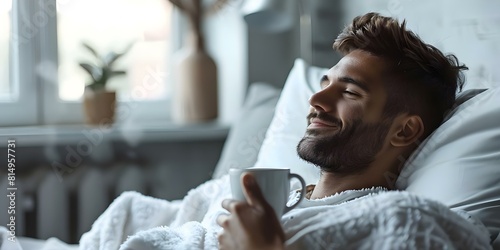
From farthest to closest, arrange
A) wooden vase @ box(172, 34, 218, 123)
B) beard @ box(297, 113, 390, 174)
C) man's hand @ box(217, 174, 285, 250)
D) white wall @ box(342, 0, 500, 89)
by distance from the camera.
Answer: wooden vase @ box(172, 34, 218, 123) → white wall @ box(342, 0, 500, 89) → beard @ box(297, 113, 390, 174) → man's hand @ box(217, 174, 285, 250)

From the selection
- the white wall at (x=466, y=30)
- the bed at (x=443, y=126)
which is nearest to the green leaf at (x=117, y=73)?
the bed at (x=443, y=126)

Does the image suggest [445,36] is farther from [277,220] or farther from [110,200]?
[110,200]

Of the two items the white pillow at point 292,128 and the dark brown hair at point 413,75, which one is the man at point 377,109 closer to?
the dark brown hair at point 413,75

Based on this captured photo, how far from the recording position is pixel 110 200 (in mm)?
2148

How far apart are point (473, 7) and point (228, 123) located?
106cm

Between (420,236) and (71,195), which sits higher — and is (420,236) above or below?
above

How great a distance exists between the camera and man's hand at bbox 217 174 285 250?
90 centimetres

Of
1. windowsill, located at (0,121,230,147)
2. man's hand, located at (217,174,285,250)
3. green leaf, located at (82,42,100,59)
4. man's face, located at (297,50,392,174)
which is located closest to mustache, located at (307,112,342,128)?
man's face, located at (297,50,392,174)

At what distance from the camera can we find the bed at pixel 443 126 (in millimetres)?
1100

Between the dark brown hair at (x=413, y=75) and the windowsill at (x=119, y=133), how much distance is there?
3.42 ft

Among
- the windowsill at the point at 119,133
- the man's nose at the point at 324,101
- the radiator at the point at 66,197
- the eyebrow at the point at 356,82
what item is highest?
the eyebrow at the point at 356,82

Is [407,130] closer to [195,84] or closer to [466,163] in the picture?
[466,163]

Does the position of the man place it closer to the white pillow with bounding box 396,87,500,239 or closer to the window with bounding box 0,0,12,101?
the white pillow with bounding box 396,87,500,239

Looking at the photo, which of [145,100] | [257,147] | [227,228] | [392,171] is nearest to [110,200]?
[145,100]
